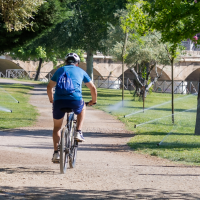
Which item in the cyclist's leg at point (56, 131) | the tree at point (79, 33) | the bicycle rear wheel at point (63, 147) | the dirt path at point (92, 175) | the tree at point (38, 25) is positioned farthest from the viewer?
the tree at point (79, 33)

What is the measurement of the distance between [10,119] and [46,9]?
5197mm

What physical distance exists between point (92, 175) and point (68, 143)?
0.57 m

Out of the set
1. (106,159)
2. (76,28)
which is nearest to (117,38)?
(76,28)

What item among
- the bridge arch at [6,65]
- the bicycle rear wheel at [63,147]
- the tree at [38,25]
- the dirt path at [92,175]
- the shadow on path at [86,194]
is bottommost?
the dirt path at [92,175]

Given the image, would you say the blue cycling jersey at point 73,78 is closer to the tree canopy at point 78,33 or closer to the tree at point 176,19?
the tree at point 176,19

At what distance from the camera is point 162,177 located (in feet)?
19.3

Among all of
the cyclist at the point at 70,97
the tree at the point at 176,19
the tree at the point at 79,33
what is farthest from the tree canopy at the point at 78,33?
the cyclist at the point at 70,97

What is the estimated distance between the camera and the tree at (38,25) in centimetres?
1684

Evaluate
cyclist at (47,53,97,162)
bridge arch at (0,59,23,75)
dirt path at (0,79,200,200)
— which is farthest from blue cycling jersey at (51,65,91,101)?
bridge arch at (0,59,23,75)

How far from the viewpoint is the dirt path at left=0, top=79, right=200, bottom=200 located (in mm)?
4824

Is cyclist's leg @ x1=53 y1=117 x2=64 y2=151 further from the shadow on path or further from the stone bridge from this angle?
the stone bridge

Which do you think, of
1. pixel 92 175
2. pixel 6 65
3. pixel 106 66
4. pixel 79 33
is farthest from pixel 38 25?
pixel 106 66

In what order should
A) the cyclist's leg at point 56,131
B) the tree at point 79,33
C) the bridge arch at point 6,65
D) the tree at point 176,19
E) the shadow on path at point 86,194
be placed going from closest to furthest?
the shadow on path at point 86,194 → the cyclist's leg at point 56,131 → the tree at point 176,19 → the tree at point 79,33 → the bridge arch at point 6,65

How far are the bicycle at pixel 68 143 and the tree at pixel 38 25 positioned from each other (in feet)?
35.4
